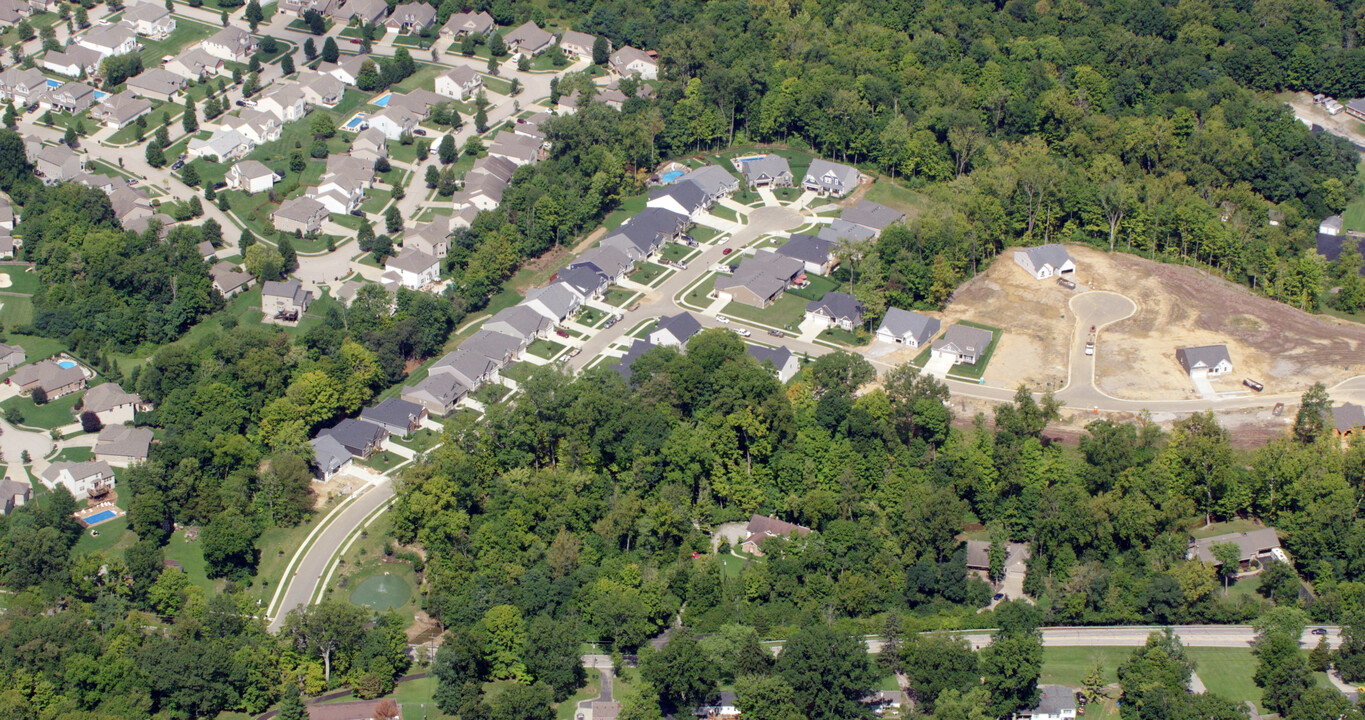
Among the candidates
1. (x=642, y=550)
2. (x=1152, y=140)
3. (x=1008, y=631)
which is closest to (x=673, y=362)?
(x=642, y=550)

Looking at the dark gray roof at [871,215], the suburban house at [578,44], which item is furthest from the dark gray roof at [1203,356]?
the suburban house at [578,44]

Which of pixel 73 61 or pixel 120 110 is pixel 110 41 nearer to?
pixel 73 61

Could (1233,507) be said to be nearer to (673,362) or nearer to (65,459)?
(673,362)

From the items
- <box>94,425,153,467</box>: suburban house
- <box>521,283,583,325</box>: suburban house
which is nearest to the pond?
<box>94,425,153,467</box>: suburban house

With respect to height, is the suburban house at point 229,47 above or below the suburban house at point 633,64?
below

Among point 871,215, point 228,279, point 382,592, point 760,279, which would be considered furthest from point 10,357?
point 871,215

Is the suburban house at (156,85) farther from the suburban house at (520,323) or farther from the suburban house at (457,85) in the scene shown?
the suburban house at (520,323)
